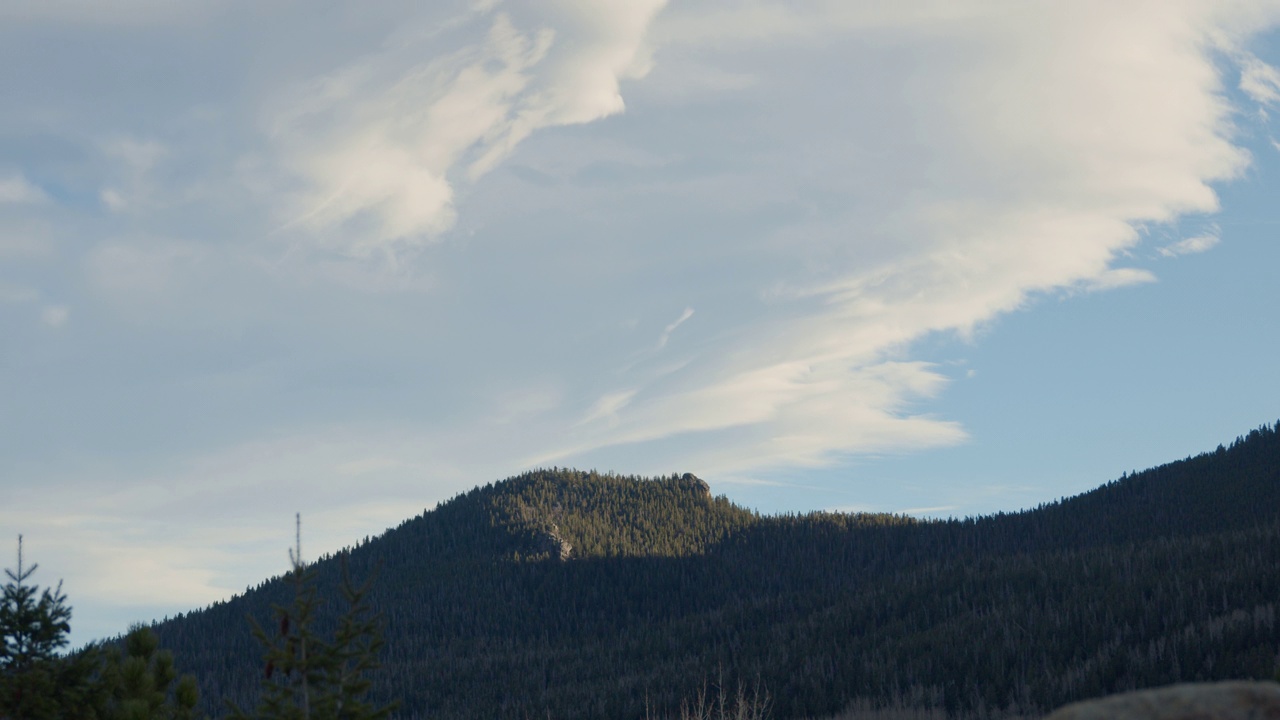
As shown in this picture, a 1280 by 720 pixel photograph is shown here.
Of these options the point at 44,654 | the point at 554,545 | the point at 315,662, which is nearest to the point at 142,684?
the point at 44,654

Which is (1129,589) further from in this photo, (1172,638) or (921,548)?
(921,548)

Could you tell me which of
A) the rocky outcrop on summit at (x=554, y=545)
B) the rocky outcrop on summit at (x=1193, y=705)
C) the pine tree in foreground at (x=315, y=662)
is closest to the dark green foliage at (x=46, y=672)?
the pine tree in foreground at (x=315, y=662)

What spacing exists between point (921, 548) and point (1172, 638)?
302ft

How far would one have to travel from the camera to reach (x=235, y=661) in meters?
128

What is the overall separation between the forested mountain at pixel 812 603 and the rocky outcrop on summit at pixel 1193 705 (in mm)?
9625

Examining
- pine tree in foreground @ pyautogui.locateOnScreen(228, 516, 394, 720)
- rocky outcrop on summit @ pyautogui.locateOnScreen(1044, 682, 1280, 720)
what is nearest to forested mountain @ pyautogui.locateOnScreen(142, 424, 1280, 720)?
pine tree in foreground @ pyautogui.locateOnScreen(228, 516, 394, 720)

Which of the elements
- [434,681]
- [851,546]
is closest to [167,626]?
[434,681]

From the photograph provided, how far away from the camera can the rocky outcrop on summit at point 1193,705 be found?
8469mm

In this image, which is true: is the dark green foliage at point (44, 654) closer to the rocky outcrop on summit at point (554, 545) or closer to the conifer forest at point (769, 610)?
the conifer forest at point (769, 610)

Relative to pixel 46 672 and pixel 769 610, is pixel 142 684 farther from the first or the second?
pixel 769 610

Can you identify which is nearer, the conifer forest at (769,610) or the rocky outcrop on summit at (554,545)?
the conifer forest at (769,610)

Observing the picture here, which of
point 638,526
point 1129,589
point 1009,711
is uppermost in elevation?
point 638,526

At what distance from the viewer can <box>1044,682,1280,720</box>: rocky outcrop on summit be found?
847cm

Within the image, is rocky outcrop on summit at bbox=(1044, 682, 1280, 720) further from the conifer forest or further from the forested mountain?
the forested mountain
